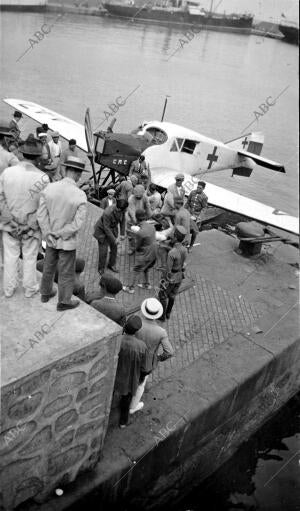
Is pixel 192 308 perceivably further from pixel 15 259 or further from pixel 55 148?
pixel 55 148

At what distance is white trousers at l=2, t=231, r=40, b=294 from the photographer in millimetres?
5141

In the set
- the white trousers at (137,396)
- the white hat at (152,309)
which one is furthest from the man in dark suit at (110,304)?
the white trousers at (137,396)

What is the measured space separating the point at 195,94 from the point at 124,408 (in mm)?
38942

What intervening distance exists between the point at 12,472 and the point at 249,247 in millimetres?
8041

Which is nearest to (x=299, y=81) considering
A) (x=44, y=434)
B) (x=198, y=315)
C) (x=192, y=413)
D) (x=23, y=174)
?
(x=23, y=174)

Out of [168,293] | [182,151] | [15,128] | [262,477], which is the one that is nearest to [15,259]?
[168,293]

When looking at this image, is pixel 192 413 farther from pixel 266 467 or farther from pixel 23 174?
pixel 23 174

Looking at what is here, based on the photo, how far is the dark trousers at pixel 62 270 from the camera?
16.8 ft

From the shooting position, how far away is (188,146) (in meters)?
15.4

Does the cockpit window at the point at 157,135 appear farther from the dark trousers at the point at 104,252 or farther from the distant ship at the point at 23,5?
the distant ship at the point at 23,5

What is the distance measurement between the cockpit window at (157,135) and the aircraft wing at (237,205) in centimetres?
84

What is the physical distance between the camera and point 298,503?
25.2 ft

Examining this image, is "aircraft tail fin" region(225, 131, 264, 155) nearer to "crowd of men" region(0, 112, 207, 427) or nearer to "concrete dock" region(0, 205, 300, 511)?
"concrete dock" region(0, 205, 300, 511)

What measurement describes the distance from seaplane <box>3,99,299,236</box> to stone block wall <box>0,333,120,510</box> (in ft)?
25.0
